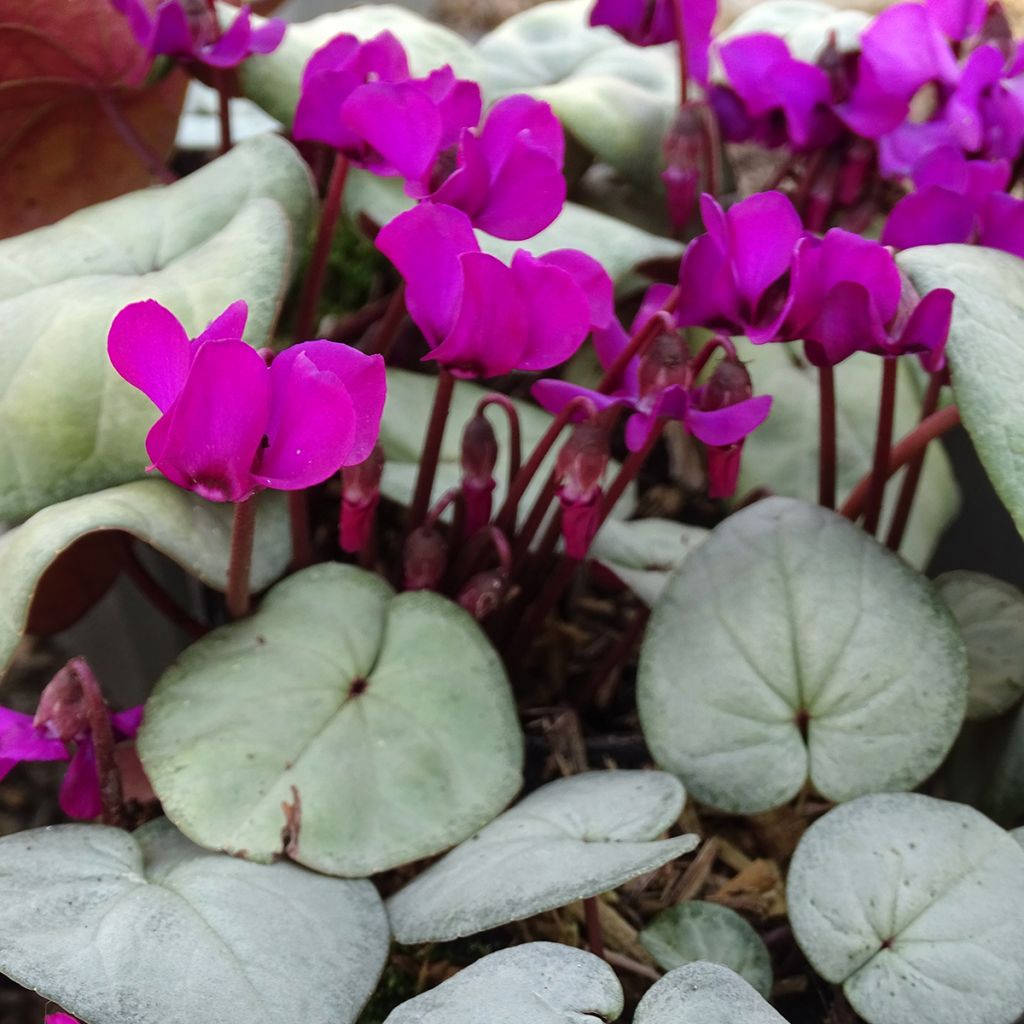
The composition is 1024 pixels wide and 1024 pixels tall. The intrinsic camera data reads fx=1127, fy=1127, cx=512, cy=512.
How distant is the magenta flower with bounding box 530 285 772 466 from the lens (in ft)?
1.99

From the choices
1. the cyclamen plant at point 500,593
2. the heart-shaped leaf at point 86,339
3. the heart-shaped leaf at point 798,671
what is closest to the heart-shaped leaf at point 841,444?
the cyclamen plant at point 500,593

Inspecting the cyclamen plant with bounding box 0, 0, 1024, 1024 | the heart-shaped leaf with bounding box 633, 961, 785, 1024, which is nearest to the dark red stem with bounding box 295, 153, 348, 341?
the cyclamen plant with bounding box 0, 0, 1024, 1024

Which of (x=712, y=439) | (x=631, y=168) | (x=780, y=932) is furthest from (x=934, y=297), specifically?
(x=631, y=168)

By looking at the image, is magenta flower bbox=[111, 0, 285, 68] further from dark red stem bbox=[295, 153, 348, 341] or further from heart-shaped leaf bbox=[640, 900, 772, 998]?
heart-shaped leaf bbox=[640, 900, 772, 998]

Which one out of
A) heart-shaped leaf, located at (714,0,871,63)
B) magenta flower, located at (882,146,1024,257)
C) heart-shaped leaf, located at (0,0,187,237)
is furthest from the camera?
heart-shaped leaf, located at (714,0,871,63)

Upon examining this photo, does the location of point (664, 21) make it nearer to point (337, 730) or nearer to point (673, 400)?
point (673, 400)

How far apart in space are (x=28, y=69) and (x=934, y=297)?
77cm

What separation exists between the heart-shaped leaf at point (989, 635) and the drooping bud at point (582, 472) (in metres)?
0.27

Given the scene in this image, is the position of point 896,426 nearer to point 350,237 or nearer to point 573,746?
point 573,746

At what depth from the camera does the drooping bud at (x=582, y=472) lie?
2.13 ft

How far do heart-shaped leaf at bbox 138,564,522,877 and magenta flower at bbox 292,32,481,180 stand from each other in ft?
0.89

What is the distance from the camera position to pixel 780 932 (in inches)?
28.8

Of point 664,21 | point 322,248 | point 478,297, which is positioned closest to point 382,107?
point 478,297

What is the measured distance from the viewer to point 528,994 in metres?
0.50
